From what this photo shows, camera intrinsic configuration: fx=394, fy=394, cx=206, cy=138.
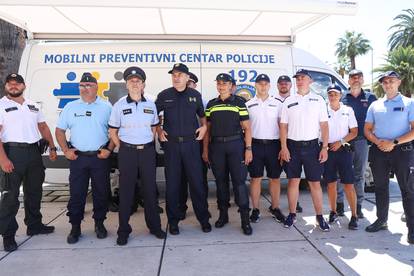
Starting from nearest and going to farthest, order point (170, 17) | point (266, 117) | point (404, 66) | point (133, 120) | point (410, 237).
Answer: point (410, 237), point (133, 120), point (266, 117), point (170, 17), point (404, 66)

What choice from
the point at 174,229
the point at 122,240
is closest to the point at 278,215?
the point at 174,229

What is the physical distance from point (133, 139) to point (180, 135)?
54 cm

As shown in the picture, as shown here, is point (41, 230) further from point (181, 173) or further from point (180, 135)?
point (180, 135)

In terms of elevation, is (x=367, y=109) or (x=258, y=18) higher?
(x=258, y=18)

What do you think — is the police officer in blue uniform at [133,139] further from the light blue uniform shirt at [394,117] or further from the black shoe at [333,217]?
the light blue uniform shirt at [394,117]

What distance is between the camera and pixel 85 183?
4.49m

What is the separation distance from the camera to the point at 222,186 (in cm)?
475

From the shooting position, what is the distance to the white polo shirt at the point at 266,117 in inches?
190

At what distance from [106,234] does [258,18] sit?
334 centimetres

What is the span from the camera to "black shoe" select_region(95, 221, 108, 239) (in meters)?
4.51

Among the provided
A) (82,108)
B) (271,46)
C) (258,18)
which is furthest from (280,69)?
(82,108)

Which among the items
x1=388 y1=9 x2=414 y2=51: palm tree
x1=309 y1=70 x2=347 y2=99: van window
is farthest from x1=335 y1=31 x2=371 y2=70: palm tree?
x1=309 y1=70 x2=347 y2=99: van window

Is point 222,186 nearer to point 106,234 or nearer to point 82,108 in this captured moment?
point 106,234

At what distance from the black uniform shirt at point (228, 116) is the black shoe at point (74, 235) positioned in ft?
6.23
